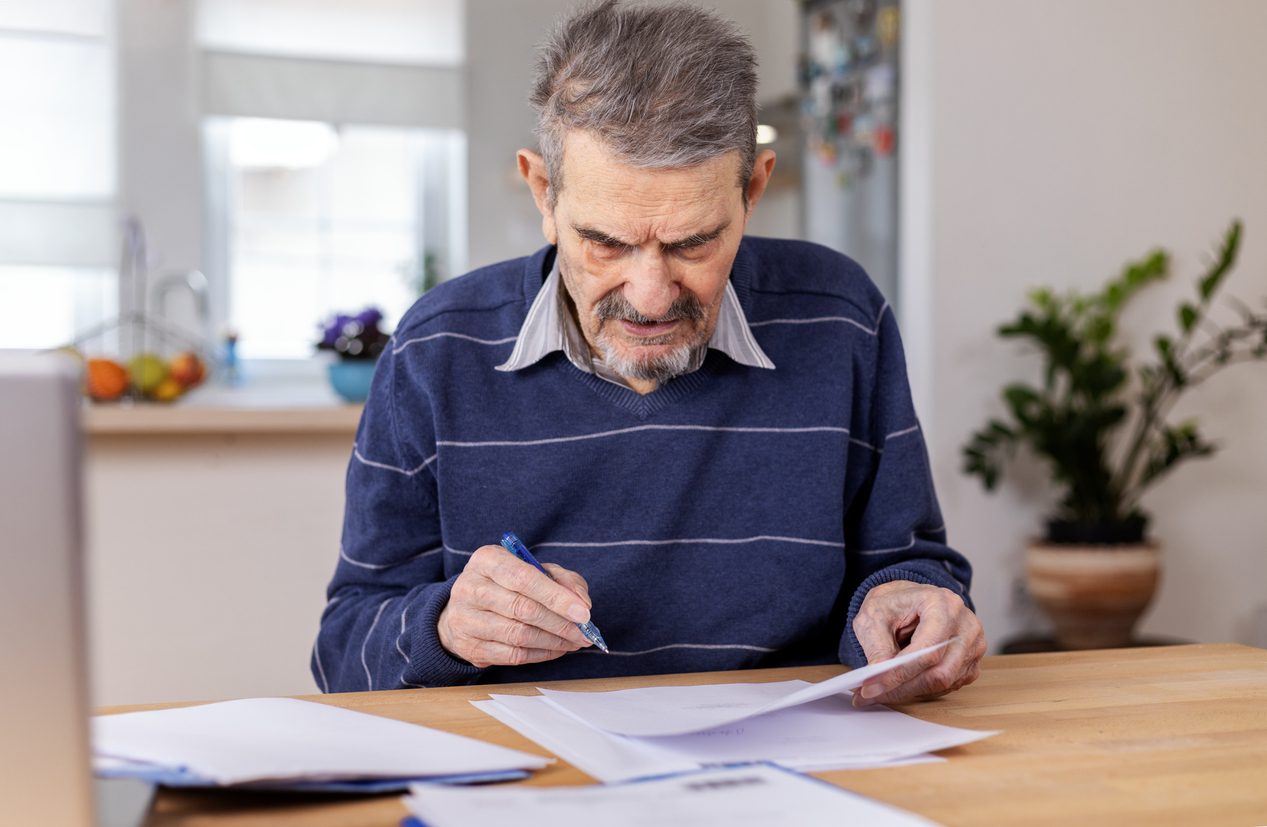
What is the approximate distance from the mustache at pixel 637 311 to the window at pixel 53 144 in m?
3.72

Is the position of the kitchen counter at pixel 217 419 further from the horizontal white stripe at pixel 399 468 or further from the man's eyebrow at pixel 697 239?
the man's eyebrow at pixel 697 239

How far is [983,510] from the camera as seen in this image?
3.57 metres

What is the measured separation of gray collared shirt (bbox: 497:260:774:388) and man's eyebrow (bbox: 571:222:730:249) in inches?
4.6

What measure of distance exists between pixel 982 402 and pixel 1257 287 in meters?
0.95

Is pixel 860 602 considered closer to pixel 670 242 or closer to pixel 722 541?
pixel 722 541

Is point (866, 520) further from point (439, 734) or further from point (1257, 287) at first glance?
point (1257, 287)

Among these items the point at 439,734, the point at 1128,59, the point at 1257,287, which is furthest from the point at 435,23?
the point at 439,734

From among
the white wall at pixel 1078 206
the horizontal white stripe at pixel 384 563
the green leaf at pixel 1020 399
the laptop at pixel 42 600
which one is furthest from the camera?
the white wall at pixel 1078 206

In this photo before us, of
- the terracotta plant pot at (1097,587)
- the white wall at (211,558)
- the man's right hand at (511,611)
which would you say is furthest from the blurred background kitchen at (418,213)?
the man's right hand at (511,611)

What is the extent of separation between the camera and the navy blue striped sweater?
132 cm

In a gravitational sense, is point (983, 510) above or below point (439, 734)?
below

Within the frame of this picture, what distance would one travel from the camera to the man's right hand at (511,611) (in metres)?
1.00

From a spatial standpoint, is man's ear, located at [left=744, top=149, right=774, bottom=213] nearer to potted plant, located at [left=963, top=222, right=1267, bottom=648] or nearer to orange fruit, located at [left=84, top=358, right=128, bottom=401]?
orange fruit, located at [left=84, top=358, right=128, bottom=401]

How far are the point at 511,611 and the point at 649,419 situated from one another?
375 millimetres
